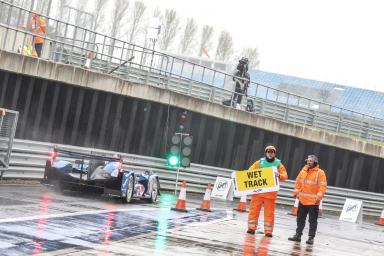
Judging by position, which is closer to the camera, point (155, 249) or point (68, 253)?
point (68, 253)

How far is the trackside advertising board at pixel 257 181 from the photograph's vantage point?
17.2 metres

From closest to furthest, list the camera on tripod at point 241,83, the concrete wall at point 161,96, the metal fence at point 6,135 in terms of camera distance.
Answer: the metal fence at point 6,135 → the concrete wall at point 161,96 → the camera on tripod at point 241,83

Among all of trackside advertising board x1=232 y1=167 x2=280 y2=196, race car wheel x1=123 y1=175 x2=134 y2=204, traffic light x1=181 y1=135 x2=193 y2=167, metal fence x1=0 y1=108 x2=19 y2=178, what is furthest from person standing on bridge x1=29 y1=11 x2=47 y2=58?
trackside advertising board x1=232 y1=167 x2=280 y2=196

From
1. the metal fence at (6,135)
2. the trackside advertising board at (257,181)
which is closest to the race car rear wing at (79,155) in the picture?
the metal fence at (6,135)

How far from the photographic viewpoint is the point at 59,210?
17.0m

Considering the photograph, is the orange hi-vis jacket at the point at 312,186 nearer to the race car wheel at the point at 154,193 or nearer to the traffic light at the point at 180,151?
the race car wheel at the point at 154,193

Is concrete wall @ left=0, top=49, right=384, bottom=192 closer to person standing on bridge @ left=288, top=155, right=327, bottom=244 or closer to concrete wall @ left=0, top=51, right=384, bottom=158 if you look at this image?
concrete wall @ left=0, top=51, right=384, bottom=158

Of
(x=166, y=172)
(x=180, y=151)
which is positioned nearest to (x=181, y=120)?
(x=166, y=172)

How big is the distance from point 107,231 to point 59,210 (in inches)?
113

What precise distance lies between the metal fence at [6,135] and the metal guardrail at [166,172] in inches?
29.1

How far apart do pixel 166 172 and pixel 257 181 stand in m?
14.6

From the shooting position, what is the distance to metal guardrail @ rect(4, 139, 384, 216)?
2433 centimetres

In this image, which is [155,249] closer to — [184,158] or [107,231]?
[107,231]

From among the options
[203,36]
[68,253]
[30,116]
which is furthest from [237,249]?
[203,36]
